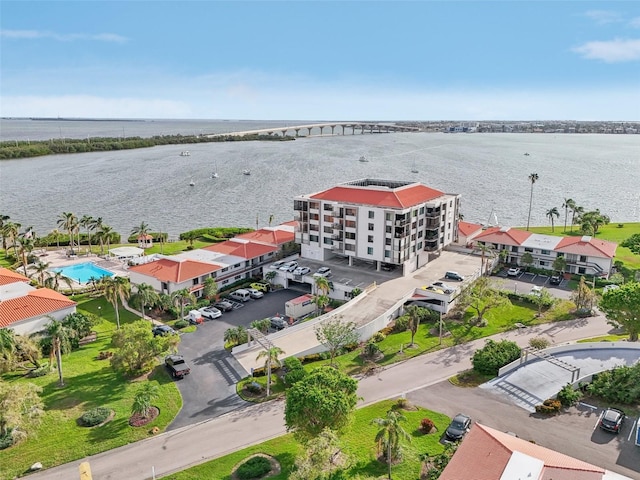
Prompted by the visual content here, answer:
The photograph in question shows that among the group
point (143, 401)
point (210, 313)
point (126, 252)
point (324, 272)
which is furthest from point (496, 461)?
point (126, 252)

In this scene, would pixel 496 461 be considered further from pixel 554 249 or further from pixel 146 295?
pixel 554 249

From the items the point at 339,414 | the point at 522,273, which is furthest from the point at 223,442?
the point at 522,273

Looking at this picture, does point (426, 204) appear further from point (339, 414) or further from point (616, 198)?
point (616, 198)

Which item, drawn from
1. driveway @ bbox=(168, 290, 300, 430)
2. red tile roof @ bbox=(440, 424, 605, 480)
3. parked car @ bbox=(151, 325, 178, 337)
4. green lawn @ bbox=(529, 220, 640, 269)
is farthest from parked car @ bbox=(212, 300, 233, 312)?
green lawn @ bbox=(529, 220, 640, 269)

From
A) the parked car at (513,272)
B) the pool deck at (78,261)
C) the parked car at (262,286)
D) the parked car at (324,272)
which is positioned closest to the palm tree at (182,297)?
the parked car at (262,286)

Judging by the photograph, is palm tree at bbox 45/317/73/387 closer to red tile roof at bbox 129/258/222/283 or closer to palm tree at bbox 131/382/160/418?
palm tree at bbox 131/382/160/418

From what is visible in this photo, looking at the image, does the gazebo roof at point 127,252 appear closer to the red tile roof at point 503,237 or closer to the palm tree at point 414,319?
the palm tree at point 414,319
